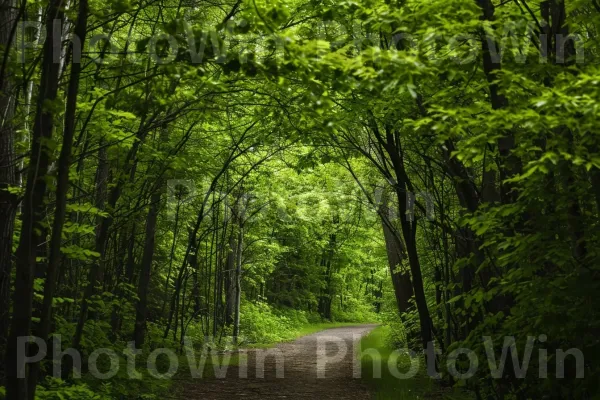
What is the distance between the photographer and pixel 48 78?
11.6 feet

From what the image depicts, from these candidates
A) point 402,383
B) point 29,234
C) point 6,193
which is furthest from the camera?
point 402,383

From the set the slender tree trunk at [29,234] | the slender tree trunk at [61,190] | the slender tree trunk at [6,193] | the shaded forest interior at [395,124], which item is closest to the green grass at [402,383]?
the shaded forest interior at [395,124]

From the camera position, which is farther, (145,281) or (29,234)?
(145,281)

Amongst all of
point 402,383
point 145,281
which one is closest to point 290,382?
point 402,383

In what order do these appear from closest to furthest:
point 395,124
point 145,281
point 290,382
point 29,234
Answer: point 29,234 → point 395,124 → point 290,382 → point 145,281

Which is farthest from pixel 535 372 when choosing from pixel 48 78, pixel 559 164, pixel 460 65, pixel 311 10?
pixel 311 10

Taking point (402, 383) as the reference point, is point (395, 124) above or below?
above

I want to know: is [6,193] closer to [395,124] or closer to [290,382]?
[395,124]

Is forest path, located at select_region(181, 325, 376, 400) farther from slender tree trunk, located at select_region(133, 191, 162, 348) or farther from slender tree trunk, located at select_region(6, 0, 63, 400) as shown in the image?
slender tree trunk, located at select_region(6, 0, 63, 400)

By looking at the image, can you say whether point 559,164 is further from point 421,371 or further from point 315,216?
point 315,216

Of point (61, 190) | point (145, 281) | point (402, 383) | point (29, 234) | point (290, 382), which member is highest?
point (61, 190)

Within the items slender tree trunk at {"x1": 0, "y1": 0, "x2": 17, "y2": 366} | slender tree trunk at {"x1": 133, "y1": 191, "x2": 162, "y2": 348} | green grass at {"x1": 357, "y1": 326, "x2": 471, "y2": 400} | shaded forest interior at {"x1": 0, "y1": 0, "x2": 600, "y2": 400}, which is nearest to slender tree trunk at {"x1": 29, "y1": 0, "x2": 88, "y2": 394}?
shaded forest interior at {"x1": 0, "y1": 0, "x2": 600, "y2": 400}

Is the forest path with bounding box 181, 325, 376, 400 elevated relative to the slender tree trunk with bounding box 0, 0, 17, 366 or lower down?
lower down

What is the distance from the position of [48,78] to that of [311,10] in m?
4.81
